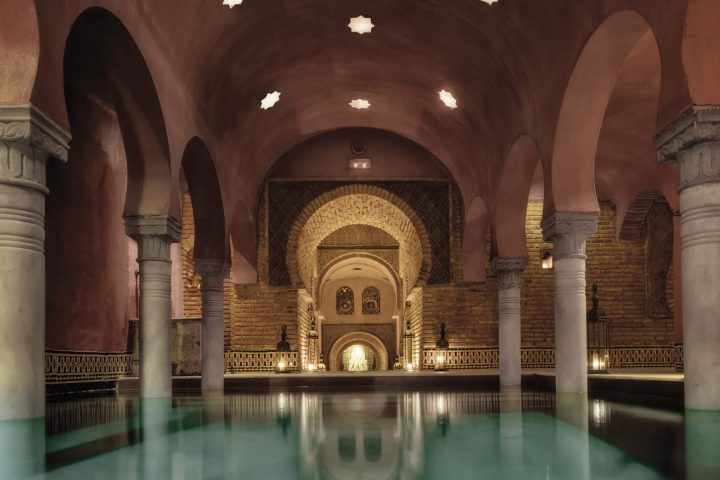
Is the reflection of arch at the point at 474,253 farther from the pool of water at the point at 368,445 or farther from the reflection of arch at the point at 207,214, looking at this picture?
the pool of water at the point at 368,445

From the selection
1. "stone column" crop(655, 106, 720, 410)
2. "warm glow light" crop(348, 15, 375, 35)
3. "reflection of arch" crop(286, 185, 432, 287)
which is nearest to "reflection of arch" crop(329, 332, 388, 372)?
"reflection of arch" crop(286, 185, 432, 287)

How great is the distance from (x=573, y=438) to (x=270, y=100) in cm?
1276

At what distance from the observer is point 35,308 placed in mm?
7312

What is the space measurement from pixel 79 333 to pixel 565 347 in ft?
27.3

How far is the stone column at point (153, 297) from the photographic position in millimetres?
12195

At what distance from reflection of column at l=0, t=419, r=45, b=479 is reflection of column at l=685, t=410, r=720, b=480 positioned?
3.37 metres

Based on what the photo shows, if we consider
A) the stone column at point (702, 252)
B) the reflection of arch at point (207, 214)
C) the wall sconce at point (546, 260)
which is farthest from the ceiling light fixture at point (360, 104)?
the stone column at point (702, 252)

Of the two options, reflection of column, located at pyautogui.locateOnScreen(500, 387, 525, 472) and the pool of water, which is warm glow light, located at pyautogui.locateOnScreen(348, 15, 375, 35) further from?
the pool of water

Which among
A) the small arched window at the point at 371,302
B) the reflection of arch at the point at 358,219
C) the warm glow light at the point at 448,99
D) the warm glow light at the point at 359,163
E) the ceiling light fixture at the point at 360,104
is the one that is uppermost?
the ceiling light fixture at the point at 360,104

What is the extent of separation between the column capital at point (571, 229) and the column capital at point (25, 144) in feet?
24.3

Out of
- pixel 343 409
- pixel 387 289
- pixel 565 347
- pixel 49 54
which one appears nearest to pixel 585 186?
pixel 565 347

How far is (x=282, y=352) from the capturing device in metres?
22.3

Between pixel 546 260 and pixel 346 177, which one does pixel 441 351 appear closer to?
pixel 546 260

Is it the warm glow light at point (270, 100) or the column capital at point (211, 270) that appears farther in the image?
the warm glow light at point (270, 100)
